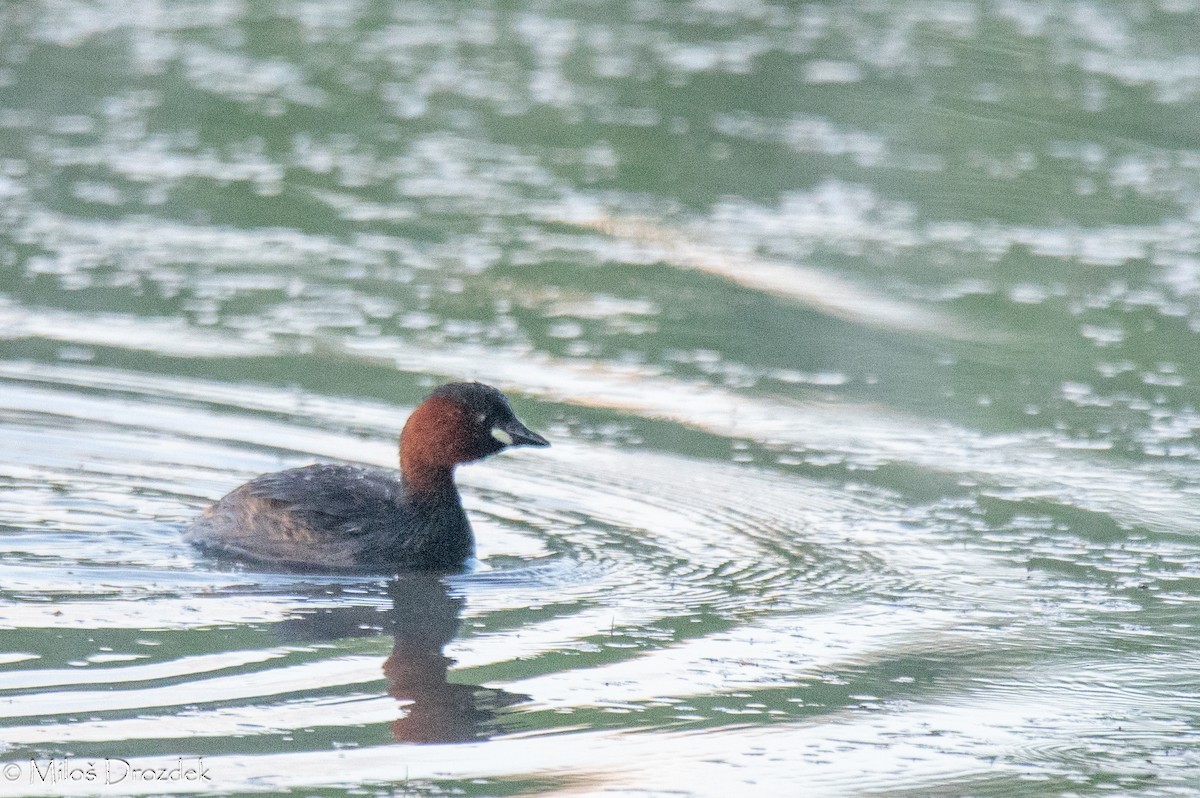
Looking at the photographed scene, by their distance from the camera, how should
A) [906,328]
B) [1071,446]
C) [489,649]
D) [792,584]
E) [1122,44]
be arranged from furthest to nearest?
1. [1122,44]
2. [906,328]
3. [1071,446]
4. [792,584]
5. [489,649]

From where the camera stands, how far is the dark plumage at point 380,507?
8562 mm

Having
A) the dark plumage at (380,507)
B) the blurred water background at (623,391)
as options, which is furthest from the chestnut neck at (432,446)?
the blurred water background at (623,391)

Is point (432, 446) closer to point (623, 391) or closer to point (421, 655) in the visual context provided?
point (421, 655)

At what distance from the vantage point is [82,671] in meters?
6.79

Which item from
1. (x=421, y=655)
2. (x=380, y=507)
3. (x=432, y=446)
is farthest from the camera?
(x=432, y=446)

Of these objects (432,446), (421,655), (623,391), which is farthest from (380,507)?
(623,391)

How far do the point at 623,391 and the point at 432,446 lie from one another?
80.4 inches

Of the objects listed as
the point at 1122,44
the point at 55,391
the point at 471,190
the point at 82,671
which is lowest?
the point at 82,671

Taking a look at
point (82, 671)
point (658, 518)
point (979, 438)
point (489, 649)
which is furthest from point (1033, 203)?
point (82, 671)

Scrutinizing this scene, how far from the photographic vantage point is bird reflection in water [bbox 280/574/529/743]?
6543 mm

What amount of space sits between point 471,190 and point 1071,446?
5887 mm

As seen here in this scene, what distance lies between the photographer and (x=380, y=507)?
8734 mm

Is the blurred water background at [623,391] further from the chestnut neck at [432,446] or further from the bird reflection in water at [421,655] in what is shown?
the chestnut neck at [432,446]

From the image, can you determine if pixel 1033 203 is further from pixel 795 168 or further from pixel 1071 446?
pixel 1071 446
